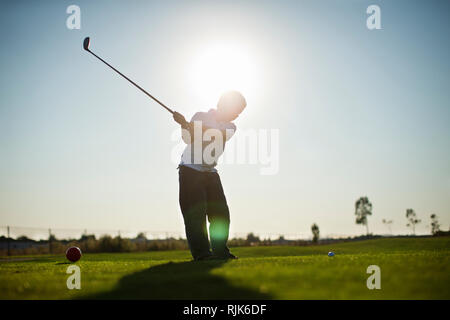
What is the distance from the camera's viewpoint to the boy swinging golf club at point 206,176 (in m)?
6.99

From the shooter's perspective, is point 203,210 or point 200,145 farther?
point 200,145

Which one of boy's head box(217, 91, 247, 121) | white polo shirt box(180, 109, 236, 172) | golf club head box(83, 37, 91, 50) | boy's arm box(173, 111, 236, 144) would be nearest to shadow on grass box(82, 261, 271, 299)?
white polo shirt box(180, 109, 236, 172)

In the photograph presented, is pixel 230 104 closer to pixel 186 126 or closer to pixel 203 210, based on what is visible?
pixel 186 126

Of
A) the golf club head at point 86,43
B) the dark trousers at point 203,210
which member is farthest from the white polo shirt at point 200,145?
the golf club head at point 86,43

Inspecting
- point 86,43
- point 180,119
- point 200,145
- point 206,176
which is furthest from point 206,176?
point 86,43

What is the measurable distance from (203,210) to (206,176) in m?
0.68

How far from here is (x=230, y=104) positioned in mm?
7496

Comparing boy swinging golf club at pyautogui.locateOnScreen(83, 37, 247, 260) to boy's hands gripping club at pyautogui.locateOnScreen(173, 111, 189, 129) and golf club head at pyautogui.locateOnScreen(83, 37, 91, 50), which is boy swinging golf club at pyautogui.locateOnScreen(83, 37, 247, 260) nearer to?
boy's hands gripping club at pyautogui.locateOnScreen(173, 111, 189, 129)

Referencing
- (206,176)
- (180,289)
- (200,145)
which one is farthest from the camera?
(206,176)

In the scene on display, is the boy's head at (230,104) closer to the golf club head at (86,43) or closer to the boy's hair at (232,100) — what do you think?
the boy's hair at (232,100)

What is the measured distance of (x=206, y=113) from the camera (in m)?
7.39
